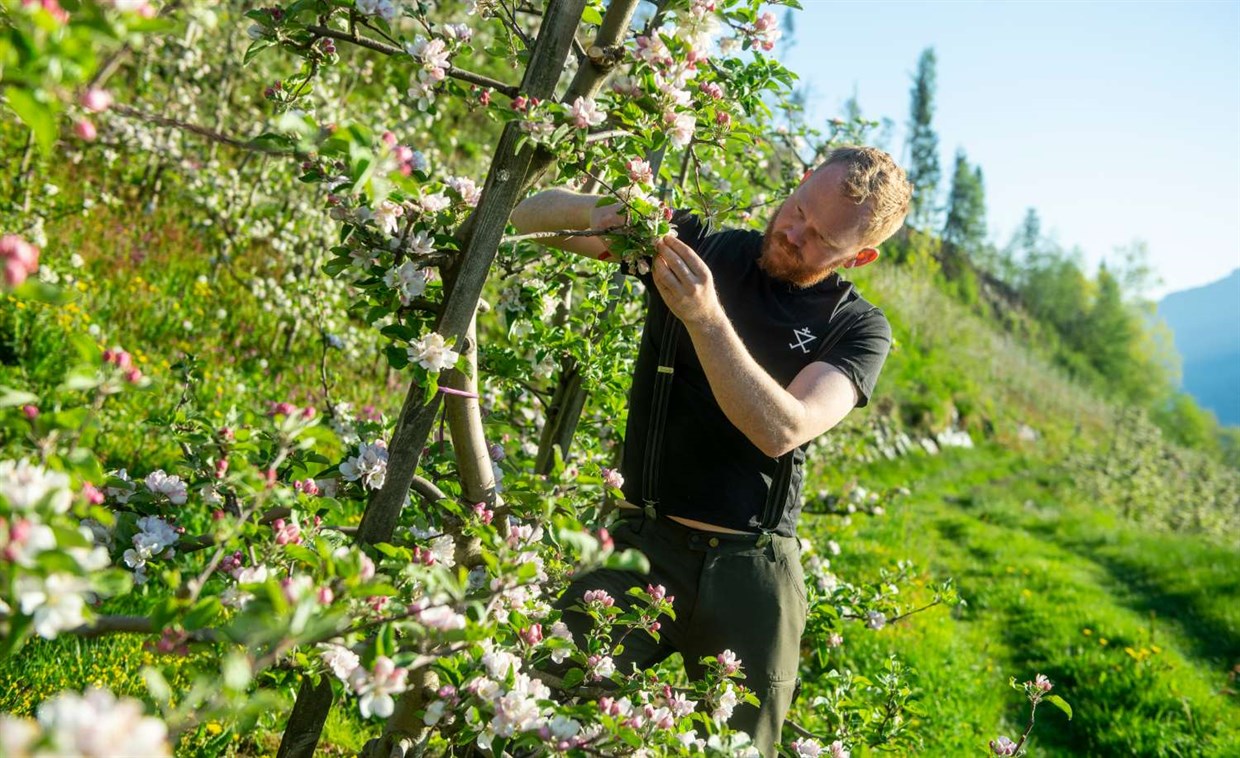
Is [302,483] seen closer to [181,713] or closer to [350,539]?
[350,539]

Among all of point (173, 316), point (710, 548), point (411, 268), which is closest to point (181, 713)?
point (411, 268)

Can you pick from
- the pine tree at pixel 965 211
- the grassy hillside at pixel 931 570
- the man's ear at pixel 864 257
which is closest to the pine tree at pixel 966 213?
the pine tree at pixel 965 211

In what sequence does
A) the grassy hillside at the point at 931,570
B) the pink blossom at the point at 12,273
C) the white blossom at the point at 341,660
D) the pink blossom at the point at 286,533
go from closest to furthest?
the pink blossom at the point at 12,273 → the white blossom at the point at 341,660 → the pink blossom at the point at 286,533 → the grassy hillside at the point at 931,570

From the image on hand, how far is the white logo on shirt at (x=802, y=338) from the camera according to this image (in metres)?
2.60

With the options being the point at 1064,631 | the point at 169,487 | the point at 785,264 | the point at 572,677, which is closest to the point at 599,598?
the point at 572,677

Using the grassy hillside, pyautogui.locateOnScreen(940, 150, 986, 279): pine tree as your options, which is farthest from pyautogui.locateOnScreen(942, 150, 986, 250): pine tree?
the grassy hillside

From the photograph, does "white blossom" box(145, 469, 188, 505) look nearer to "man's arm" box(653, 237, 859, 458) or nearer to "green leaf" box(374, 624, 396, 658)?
"green leaf" box(374, 624, 396, 658)

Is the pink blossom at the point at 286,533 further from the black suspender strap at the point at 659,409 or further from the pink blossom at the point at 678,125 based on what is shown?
the black suspender strap at the point at 659,409

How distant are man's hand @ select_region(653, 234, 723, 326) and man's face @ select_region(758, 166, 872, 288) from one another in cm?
69

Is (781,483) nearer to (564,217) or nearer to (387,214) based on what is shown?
(564,217)

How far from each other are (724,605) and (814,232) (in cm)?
112

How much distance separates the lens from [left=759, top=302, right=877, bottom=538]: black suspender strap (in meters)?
2.51

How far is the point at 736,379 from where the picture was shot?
2.10 m

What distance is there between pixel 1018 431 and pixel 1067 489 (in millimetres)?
7149
